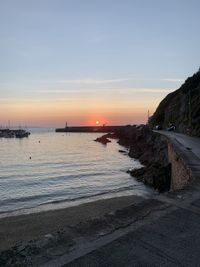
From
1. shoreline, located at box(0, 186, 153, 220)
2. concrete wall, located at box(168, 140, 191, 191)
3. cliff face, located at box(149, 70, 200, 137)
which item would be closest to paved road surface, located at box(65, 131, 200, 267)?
concrete wall, located at box(168, 140, 191, 191)

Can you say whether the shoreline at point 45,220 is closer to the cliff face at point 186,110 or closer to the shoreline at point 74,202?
the shoreline at point 74,202

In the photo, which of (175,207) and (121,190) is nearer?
(175,207)

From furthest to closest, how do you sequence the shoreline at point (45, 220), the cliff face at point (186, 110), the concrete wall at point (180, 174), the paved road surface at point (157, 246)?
the cliff face at point (186, 110) → the concrete wall at point (180, 174) → the shoreline at point (45, 220) → the paved road surface at point (157, 246)

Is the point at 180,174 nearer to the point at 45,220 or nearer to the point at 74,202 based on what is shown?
the point at 45,220

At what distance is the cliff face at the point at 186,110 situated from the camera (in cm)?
4920

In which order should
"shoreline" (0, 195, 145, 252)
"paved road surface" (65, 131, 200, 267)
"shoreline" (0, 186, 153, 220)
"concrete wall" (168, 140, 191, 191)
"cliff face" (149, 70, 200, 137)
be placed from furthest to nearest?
"cliff face" (149, 70, 200, 137)
"shoreline" (0, 186, 153, 220)
"concrete wall" (168, 140, 191, 191)
"shoreline" (0, 195, 145, 252)
"paved road surface" (65, 131, 200, 267)

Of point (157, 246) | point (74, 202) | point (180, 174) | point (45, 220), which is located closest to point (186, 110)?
point (74, 202)

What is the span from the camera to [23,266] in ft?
16.7

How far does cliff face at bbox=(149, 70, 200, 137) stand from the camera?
49.2m

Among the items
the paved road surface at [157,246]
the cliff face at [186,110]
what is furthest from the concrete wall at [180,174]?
the cliff face at [186,110]

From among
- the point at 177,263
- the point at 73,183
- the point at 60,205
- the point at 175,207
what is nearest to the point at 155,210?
the point at 175,207

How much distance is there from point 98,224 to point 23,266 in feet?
7.37

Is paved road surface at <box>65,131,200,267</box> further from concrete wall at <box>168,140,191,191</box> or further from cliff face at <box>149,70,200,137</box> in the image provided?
cliff face at <box>149,70,200,137</box>

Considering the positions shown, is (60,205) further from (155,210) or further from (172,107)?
(172,107)
